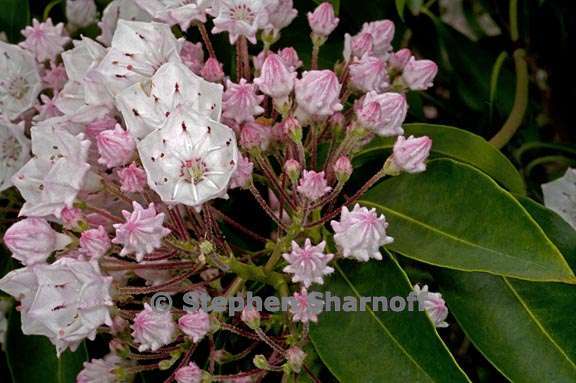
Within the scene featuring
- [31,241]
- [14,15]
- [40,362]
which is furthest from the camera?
[14,15]

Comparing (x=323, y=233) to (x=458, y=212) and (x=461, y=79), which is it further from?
(x=461, y=79)

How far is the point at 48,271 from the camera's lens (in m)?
1.15

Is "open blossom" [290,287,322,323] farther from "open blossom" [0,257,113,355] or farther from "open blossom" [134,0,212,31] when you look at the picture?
"open blossom" [134,0,212,31]

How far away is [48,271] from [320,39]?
A: 1.70 ft

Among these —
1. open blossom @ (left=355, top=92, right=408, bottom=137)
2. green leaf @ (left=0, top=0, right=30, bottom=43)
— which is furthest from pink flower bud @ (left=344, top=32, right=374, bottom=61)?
green leaf @ (left=0, top=0, right=30, bottom=43)

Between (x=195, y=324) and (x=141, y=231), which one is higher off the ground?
(x=141, y=231)

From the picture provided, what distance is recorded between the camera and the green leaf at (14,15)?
1733 millimetres

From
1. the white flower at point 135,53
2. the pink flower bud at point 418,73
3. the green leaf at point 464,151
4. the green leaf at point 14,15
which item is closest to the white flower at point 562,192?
the green leaf at point 464,151

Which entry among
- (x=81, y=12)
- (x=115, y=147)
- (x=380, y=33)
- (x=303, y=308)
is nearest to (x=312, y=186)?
(x=303, y=308)

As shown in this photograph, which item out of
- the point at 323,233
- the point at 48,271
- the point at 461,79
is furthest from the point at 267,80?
the point at 461,79

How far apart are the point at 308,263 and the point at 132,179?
24 cm

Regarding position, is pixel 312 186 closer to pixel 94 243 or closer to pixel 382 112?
pixel 382 112

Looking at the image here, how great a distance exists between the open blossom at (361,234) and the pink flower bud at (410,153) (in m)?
0.10

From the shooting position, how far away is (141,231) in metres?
1.10
